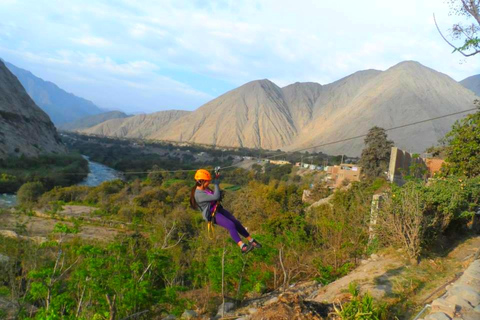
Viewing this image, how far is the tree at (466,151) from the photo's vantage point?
37.3 ft

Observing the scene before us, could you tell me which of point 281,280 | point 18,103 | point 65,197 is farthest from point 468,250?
point 18,103

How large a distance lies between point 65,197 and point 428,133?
6836 centimetres

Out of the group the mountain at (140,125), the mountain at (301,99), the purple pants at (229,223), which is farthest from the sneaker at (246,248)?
the mountain at (140,125)

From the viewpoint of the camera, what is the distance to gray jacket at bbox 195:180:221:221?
216 inches

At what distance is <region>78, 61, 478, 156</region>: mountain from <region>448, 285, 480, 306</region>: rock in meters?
71.0

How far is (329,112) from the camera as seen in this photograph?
122938 mm

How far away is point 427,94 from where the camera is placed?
101 metres

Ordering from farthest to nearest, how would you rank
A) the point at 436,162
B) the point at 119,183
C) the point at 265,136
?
the point at 265,136 → the point at 119,183 → the point at 436,162

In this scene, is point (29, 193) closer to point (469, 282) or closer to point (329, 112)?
point (469, 282)

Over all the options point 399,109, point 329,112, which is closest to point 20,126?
point 399,109

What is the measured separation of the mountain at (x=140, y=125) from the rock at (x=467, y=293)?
505 ft

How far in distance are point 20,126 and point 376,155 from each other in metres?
54.8

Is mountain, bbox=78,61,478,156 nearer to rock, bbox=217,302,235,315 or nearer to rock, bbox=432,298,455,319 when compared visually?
rock, bbox=217,302,235,315

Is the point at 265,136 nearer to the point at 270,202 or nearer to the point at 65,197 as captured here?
the point at 65,197
